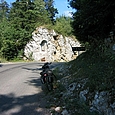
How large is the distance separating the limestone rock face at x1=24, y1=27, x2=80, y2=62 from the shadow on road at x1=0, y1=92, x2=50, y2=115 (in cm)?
3414

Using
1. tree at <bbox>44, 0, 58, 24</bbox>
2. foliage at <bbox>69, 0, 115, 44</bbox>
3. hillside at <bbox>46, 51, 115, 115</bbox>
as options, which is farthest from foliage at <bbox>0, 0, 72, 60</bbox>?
hillside at <bbox>46, 51, 115, 115</bbox>

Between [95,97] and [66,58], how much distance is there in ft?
131

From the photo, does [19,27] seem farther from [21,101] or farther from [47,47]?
[21,101]

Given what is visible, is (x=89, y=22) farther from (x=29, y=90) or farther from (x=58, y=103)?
(x=58, y=103)

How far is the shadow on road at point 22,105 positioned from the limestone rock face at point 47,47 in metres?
34.1

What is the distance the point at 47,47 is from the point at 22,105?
37514 mm

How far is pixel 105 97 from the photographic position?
5320mm

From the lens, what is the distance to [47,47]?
44.4m

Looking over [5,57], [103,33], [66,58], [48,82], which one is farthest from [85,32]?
[66,58]

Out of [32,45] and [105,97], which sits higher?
[32,45]

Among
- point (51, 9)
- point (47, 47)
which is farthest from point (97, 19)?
point (51, 9)

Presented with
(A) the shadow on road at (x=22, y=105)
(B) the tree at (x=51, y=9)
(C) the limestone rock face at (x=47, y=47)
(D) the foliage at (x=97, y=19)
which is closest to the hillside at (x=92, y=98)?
(A) the shadow on road at (x=22, y=105)

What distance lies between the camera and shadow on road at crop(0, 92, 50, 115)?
640 cm

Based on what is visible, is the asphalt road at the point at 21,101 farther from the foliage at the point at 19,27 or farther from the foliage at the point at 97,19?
the foliage at the point at 19,27
